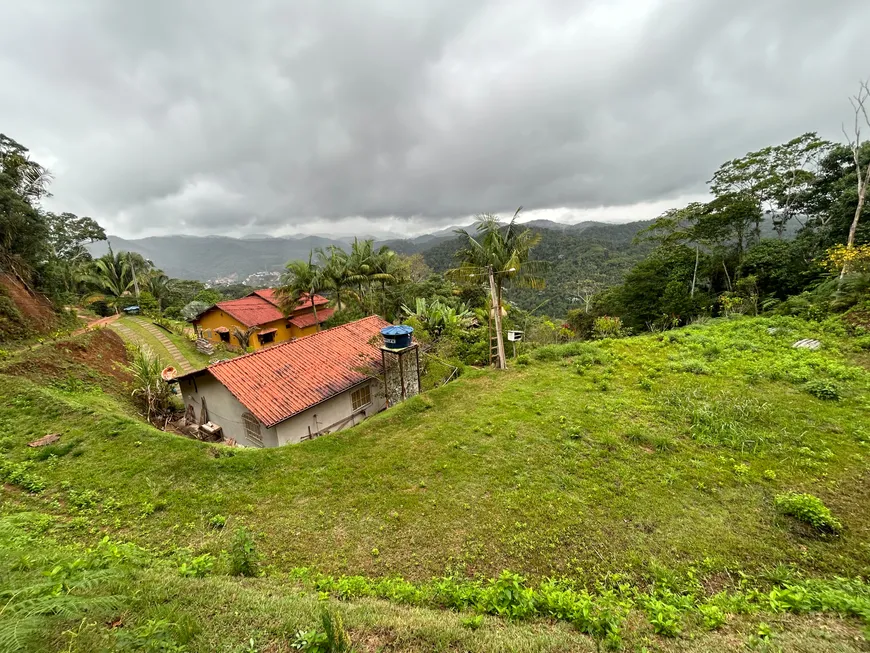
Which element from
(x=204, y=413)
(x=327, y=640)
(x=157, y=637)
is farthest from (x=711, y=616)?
(x=204, y=413)

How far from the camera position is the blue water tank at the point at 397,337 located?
12906 millimetres

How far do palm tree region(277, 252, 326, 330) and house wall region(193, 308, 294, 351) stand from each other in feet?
7.66

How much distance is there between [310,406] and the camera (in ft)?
38.1

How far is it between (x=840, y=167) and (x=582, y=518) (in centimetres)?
3060

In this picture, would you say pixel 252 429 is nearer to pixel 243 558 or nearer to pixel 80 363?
pixel 243 558

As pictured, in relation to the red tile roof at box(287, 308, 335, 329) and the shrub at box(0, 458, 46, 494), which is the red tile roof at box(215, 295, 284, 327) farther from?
the shrub at box(0, 458, 46, 494)

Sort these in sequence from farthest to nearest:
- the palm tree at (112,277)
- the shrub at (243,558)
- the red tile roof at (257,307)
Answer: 1. the palm tree at (112,277)
2. the red tile roof at (257,307)
3. the shrub at (243,558)

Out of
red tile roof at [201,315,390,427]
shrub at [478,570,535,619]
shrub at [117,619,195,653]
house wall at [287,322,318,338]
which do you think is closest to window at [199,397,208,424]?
red tile roof at [201,315,390,427]

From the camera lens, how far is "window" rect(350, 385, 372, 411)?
1379cm

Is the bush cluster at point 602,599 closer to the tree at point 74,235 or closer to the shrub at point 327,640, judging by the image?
the shrub at point 327,640

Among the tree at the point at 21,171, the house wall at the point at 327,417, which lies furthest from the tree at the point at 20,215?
the house wall at the point at 327,417

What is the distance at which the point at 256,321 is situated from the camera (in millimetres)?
25984

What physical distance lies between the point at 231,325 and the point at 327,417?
18078 millimetres

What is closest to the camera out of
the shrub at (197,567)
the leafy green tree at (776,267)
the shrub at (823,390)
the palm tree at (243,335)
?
the shrub at (197,567)
